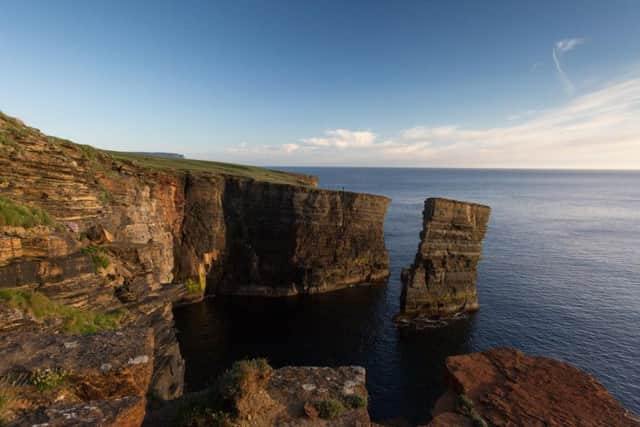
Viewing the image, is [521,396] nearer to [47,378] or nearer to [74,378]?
[74,378]

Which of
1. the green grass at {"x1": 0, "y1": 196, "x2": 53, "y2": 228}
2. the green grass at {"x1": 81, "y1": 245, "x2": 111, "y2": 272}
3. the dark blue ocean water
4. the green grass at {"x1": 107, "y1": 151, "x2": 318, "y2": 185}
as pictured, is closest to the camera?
the green grass at {"x1": 0, "y1": 196, "x2": 53, "y2": 228}

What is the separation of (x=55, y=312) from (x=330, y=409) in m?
12.3

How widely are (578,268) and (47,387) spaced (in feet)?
251

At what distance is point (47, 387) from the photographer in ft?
27.1

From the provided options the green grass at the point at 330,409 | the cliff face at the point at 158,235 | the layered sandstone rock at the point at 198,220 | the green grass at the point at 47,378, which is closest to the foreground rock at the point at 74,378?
the green grass at the point at 47,378

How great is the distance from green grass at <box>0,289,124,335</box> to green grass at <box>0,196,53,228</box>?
3.08m

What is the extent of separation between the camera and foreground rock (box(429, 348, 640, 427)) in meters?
19.7

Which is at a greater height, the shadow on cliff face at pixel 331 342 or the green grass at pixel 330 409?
the green grass at pixel 330 409

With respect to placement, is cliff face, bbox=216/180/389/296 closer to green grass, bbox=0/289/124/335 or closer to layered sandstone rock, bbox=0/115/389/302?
layered sandstone rock, bbox=0/115/389/302

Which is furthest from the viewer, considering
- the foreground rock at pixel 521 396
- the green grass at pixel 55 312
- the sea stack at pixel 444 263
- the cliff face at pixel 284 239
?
the cliff face at pixel 284 239

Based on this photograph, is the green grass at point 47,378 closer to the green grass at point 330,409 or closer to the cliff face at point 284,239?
the green grass at point 330,409

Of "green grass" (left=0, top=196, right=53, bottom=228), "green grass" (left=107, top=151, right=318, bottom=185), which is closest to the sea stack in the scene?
"green grass" (left=107, top=151, right=318, bottom=185)

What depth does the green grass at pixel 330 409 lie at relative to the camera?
42.0 feet

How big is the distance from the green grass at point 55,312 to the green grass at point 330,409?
9.34m
